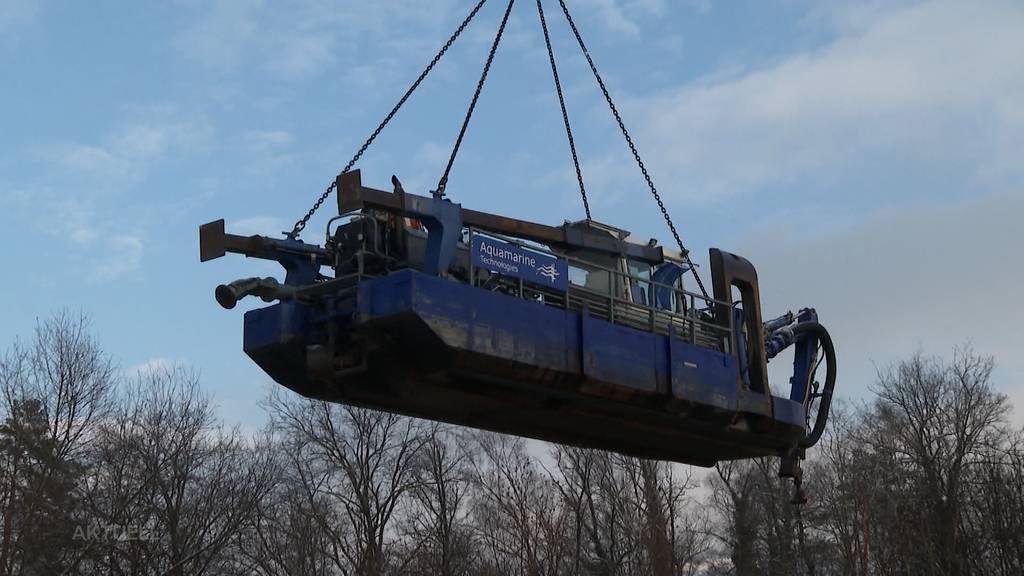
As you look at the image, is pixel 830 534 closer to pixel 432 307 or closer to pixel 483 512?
pixel 483 512

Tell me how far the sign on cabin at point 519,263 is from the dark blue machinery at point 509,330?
0.06ft

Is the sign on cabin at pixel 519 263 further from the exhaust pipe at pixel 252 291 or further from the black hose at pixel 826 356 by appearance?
the black hose at pixel 826 356

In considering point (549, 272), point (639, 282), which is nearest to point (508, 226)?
point (549, 272)

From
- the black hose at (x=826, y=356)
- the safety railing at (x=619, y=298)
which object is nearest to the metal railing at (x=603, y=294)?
the safety railing at (x=619, y=298)

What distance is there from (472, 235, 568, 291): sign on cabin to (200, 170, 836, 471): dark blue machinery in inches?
0.8

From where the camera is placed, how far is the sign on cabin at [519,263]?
14.9m

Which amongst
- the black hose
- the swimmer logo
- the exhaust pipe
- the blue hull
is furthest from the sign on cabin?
the black hose

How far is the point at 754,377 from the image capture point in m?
18.0

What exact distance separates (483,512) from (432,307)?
3455cm

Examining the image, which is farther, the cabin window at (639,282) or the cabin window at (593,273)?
the cabin window at (639,282)

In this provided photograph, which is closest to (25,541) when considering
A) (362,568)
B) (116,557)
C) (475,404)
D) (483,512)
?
(116,557)

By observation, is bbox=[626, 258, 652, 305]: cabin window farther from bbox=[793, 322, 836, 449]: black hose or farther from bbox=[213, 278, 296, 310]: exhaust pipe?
bbox=[213, 278, 296, 310]: exhaust pipe

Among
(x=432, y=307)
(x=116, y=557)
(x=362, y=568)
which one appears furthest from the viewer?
(x=362, y=568)

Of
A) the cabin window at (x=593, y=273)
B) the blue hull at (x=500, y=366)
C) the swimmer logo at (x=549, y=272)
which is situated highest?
the cabin window at (x=593, y=273)
